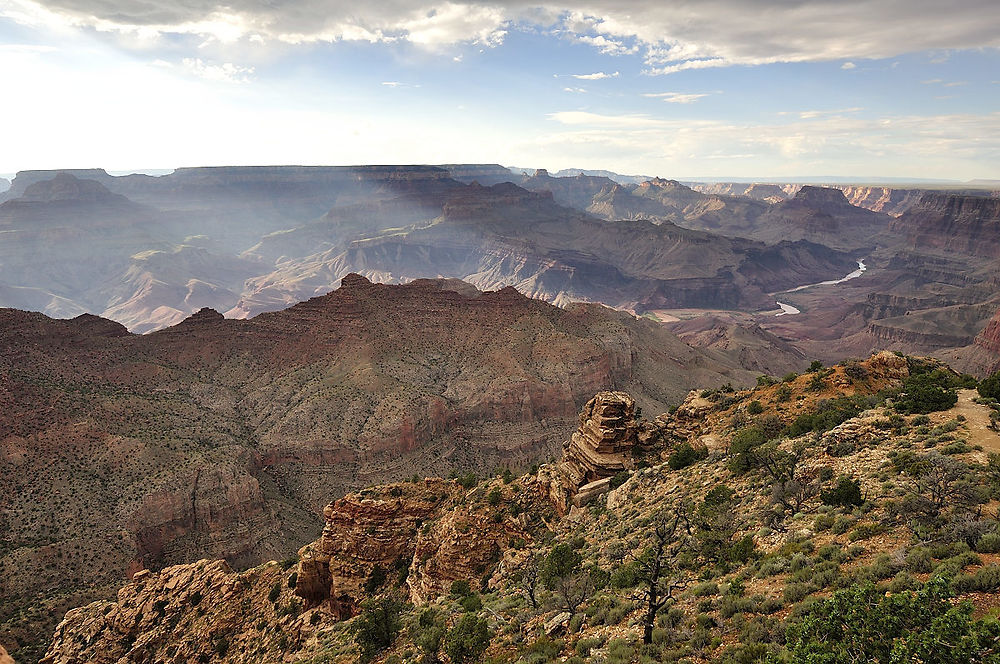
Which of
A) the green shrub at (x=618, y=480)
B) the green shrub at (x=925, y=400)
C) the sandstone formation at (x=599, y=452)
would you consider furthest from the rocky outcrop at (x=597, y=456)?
the green shrub at (x=925, y=400)

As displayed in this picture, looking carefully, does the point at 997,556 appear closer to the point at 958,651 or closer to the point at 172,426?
the point at 958,651

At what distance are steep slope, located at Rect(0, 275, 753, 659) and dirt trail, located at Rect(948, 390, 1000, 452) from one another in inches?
2759

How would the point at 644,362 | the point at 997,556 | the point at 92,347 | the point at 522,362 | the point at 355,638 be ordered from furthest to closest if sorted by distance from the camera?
the point at 644,362 → the point at 522,362 → the point at 92,347 → the point at 355,638 → the point at 997,556

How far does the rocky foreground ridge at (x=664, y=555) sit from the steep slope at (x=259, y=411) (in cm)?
2156

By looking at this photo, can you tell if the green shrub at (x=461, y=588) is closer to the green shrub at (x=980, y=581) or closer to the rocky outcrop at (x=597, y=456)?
the rocky outcrop at (x=597, y=456)

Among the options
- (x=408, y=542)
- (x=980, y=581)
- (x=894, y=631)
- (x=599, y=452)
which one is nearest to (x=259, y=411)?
(x=408, y=542)

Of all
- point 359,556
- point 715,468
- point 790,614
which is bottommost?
point 359,556

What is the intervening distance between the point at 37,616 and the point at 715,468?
204 ft

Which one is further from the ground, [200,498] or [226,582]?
[226,582]

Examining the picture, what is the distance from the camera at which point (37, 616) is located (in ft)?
153

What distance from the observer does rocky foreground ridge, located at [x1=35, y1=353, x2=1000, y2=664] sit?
13.8m

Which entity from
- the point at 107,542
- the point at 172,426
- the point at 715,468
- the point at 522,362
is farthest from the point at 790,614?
the point at 522,362

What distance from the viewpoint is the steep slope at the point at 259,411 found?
186ft

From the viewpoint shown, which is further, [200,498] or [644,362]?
[644,362]
